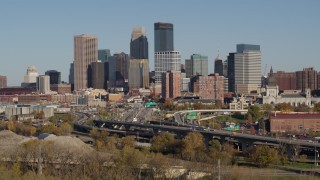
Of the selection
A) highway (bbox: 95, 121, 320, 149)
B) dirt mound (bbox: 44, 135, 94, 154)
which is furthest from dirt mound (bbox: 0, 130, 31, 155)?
highway (bbox: 95, 121, 320, 149)

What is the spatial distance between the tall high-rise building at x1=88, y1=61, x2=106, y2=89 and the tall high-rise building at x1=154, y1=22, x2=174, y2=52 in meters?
20.2

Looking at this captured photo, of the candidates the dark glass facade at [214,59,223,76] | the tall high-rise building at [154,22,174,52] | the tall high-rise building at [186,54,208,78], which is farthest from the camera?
the tall high-rise building at [186,54,208,78]

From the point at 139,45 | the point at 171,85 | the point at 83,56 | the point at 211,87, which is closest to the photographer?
the point at 211,87

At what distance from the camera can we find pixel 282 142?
38188 millimetres

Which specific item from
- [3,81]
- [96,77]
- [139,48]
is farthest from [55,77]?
[139,48]

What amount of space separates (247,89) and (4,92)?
52899mm

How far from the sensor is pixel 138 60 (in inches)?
6412

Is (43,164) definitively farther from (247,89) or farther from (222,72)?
(222,72)

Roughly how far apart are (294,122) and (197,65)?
120 metres

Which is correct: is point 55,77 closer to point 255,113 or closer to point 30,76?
point 30,76

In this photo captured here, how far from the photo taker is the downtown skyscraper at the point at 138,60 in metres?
160

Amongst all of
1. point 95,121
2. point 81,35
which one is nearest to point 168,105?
point 95,121

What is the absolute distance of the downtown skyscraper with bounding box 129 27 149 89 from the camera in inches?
6304

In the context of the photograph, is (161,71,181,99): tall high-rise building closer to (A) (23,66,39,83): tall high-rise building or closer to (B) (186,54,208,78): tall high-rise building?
(B) (186,54,208,78): tall high-rise building
